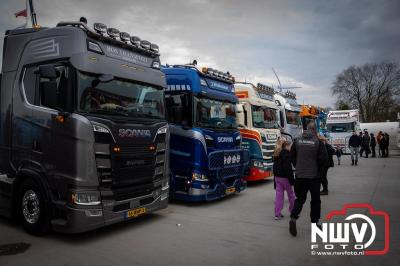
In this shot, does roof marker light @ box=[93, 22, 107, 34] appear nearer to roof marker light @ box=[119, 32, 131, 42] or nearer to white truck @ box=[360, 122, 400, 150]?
roof marker light @ box=[119, 32, 131, 42]

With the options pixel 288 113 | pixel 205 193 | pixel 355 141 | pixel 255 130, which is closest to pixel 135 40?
pixel 205 193

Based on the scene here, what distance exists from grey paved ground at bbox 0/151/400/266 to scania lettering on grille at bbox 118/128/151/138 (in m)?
1.77

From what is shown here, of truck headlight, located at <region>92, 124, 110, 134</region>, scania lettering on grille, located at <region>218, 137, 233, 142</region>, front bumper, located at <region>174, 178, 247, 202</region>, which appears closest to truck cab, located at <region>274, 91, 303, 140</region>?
scania lettering on grille, located at <region>218, 137, 233, 142</region>

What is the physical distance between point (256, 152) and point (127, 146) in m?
6.52

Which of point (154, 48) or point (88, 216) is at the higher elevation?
point (154, 48)

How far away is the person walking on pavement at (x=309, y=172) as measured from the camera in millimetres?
6363

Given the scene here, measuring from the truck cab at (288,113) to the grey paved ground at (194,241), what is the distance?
7.39 m

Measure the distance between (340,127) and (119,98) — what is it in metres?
26.1

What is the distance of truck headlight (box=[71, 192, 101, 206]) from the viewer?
5.75 metres

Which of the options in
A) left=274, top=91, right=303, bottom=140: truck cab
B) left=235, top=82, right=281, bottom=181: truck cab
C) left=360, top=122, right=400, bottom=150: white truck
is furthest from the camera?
left=360, top=122, right=400, bottom=150: white truck

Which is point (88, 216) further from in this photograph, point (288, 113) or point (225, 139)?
point (288, 113)

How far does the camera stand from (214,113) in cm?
956

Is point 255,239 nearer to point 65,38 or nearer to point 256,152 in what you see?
point 65,38

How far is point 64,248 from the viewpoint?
5680mm
